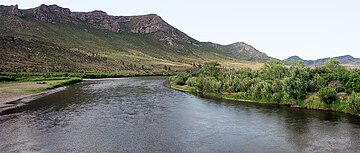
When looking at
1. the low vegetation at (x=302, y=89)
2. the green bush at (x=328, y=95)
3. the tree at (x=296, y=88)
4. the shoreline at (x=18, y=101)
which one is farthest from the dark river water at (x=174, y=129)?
the tree at (x=296, y=88)

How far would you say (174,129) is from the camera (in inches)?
1516

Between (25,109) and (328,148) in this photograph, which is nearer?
(328,148)

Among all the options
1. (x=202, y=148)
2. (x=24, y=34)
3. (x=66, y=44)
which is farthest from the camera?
(x=66, y=44)

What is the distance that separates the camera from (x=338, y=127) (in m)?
38.4

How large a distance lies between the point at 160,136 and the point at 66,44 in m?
173

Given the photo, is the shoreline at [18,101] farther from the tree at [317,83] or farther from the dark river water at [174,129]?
the tree at [317,83]

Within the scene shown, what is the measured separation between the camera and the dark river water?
30922 millimetres

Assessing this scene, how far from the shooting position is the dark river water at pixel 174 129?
3092 cm

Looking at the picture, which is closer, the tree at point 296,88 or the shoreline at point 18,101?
the shoreline at point 18,101

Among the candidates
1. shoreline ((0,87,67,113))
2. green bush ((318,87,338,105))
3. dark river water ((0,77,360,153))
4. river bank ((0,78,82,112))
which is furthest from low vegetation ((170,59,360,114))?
river bank ((0,78,82,112))

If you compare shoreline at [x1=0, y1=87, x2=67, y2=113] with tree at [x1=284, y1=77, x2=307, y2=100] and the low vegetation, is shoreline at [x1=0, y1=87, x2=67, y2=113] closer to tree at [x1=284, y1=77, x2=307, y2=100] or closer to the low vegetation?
the low vegetation

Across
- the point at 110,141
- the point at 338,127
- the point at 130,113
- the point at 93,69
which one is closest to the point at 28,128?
the point at 110,141

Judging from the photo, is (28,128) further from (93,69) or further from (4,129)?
(93,69)

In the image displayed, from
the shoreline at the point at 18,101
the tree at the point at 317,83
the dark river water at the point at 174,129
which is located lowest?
the dark river water at the point at 174,129
